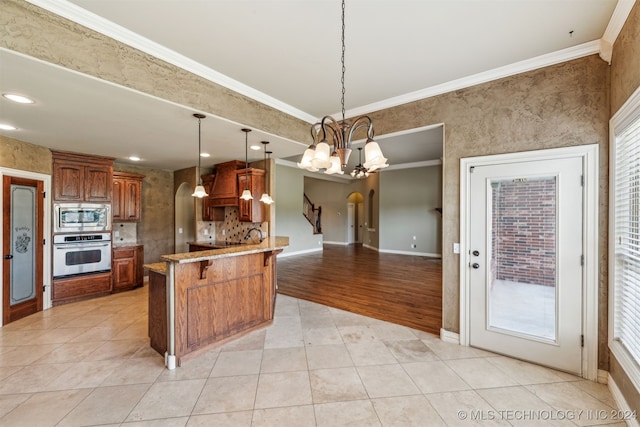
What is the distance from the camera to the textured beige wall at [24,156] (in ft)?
11.7

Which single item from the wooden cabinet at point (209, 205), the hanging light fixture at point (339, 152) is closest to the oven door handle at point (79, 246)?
the wooden cabinet at point (209, 205)

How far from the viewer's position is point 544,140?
8.26ft

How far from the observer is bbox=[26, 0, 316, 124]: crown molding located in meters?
1.87

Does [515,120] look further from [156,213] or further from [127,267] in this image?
[156,213]

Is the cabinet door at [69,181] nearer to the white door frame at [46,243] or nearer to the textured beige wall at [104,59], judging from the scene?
the white door frame at [46,243]

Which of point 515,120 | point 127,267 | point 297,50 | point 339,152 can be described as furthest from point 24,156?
point 515,120

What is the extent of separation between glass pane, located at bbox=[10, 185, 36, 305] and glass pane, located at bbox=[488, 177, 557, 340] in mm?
6303

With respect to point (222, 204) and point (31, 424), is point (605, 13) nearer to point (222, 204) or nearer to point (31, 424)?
point (31, 424)

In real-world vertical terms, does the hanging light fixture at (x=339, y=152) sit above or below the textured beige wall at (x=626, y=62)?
below

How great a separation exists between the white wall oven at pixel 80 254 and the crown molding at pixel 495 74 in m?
5.24

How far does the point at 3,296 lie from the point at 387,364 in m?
5.07

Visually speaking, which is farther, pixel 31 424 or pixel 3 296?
pixel 3 296

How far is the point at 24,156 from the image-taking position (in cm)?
386

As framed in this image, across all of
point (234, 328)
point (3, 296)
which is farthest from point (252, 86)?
point (3, 296)
